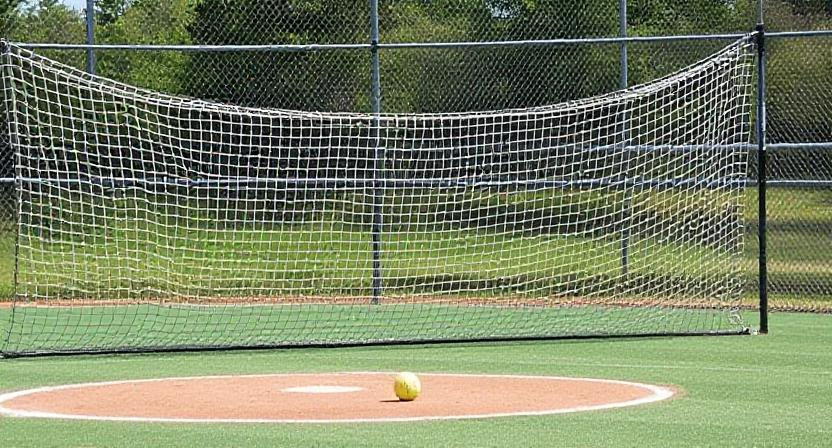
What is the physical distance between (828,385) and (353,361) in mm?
3803

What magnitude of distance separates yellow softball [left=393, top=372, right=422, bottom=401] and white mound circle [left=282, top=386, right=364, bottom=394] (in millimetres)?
668

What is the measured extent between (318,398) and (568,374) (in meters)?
2.31

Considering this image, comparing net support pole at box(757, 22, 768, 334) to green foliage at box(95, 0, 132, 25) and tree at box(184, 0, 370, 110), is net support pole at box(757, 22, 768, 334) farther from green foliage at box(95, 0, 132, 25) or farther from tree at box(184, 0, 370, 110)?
green foliage at box(95, 0, 132, 25)

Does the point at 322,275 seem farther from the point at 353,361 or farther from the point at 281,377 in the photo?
the point at 281,377

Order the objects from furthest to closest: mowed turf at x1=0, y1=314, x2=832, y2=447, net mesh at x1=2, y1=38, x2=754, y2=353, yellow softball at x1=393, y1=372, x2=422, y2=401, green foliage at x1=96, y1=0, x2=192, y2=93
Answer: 1. green foliage at x1=96, y1=0, x2=192, y2=93
2. net mesh at x1=2, y1=38, x2=754, y2=353
3. yellow softball at x1=393, y1=372, x2=422, y2=401
4. mowed turf at x1=0, y1=314, x2=832, y2=447

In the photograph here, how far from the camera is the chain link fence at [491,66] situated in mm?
19812

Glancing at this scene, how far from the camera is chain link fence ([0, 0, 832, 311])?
65.0 feet

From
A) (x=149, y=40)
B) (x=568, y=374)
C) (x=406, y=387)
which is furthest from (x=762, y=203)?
(x=149, y=40)

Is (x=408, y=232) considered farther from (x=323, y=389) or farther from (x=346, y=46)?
(x=323, y=389)

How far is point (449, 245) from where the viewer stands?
64.3 feet

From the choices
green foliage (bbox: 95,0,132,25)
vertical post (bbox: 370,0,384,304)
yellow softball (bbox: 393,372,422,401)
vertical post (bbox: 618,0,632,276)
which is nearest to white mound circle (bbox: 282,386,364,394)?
yellow softball (bbox: 393,372,422,401)

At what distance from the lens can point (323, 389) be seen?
10867 millimetres

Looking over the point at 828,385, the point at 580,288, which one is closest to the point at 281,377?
the point at 828,385

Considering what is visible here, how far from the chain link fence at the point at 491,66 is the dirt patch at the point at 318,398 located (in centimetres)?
811
